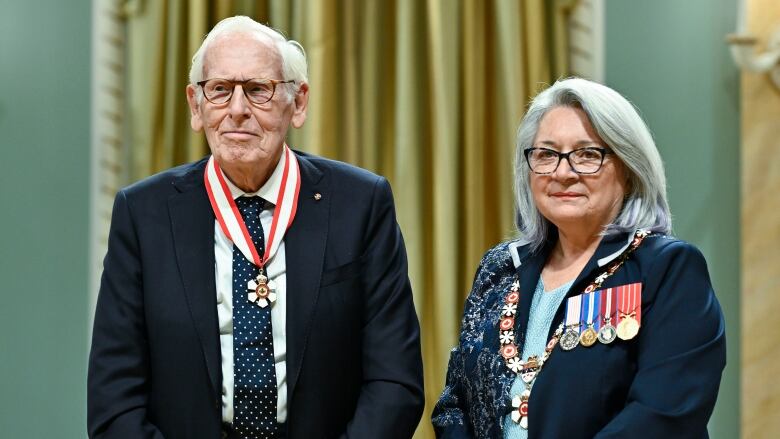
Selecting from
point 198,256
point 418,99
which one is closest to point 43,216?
point 418,99

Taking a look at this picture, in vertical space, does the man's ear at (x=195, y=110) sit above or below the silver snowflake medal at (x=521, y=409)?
above

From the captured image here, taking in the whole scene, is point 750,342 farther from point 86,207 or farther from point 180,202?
point 86,207

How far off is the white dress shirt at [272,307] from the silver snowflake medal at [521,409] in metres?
0.51

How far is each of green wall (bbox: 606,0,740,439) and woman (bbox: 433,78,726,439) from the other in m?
1.21

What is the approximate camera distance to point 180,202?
2691 millimetres

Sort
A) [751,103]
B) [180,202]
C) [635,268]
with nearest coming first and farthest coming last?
[635,268] < [180,202] < [751,103]

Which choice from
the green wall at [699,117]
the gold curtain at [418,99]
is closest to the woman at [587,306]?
the gold curtain at [418,99]

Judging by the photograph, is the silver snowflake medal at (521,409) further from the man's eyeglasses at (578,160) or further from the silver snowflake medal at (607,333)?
the man's eyeglasses at (578,160)

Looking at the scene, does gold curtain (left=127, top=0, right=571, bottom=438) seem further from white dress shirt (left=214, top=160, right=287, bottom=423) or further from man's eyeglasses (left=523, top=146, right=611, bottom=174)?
man's eyeglasses (left=523, top=146, right=611, bottom=174)

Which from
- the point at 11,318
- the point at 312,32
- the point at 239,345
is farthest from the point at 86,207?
the point at 239,345

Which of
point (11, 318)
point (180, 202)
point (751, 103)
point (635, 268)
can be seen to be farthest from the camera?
point (11, 318)

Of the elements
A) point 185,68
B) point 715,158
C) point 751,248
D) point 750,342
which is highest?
point 185,68

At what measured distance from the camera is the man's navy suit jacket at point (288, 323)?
2561mm

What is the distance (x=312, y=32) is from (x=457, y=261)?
3.02 feet
